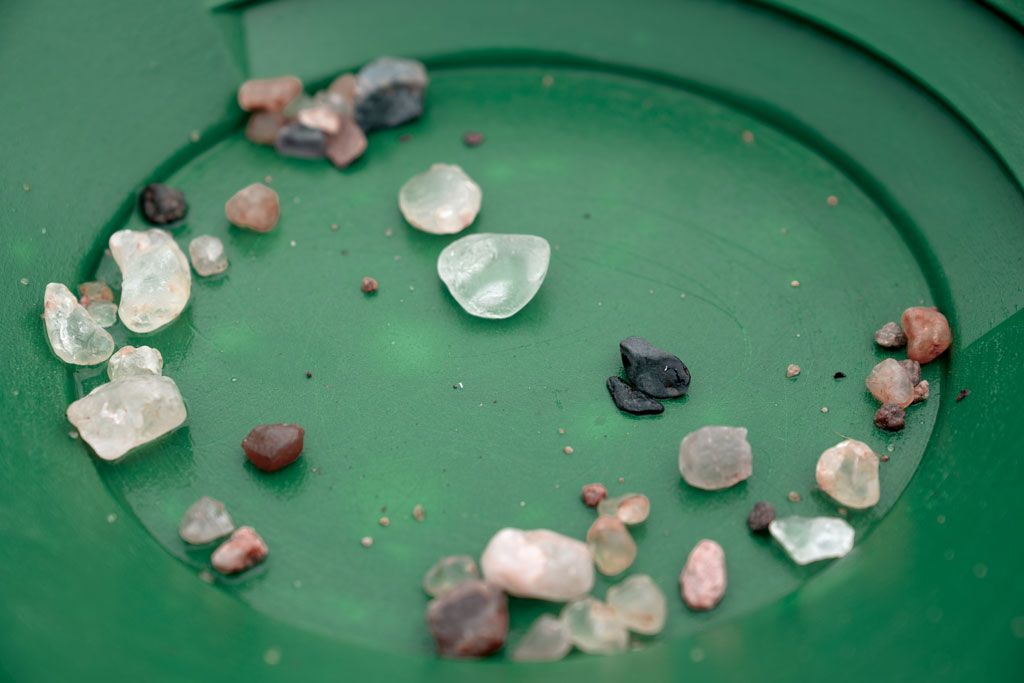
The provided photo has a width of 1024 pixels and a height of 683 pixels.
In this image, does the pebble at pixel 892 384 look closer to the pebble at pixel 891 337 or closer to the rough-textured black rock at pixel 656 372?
the pebble at pixel 891 337

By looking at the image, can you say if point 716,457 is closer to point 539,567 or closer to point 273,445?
point 539,567

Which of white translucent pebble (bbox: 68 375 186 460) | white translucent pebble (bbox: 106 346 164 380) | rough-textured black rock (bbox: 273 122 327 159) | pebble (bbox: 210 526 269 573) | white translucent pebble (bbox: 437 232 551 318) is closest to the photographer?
pebble (bbox: 210 526 269 573)

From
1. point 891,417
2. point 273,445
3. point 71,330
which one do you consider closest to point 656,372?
point 891,417

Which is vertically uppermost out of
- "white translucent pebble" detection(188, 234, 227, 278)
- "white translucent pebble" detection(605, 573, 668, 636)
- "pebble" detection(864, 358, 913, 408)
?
"pebble" detection(864, 358, 913, 408)

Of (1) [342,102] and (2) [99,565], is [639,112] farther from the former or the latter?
(2) [99,565]

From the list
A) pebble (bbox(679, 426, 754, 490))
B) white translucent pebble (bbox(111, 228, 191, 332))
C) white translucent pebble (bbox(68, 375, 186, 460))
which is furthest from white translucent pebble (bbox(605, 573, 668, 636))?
white translucent pebble (bbox(111, 228, 191, 332))

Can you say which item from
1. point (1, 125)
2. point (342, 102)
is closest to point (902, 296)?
point (342, 102)

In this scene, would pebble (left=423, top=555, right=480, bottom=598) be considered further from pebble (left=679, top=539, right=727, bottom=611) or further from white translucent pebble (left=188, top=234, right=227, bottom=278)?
white translucent pebble (left=188, top=234, right=227, bottom=278)
